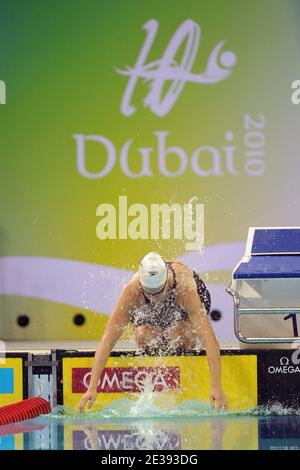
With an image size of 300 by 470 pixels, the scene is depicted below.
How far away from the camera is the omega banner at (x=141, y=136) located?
7594mm

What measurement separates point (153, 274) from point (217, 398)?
28.4 inches

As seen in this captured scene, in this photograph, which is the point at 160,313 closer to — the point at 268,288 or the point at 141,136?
the point at 268,288

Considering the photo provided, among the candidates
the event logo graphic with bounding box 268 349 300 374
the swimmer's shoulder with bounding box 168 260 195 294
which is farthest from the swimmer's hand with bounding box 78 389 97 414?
the event logo graphic with bounding box 268 349 300 374

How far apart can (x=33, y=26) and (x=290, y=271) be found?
2.72 meters

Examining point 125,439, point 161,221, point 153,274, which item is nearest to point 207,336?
point 153,274

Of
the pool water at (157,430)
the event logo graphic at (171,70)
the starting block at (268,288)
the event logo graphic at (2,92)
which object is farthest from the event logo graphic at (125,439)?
the event logo graphic at (2,92)

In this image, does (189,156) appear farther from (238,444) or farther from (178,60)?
(238,444)

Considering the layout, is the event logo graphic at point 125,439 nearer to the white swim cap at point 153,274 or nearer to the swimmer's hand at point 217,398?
the swimmer's hand at point 217,398

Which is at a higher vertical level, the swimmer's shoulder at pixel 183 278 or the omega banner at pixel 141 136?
the omega banner at pixel 141 136

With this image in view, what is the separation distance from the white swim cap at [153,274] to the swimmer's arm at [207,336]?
0.79ft

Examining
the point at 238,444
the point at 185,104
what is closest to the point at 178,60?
the point at 185,104

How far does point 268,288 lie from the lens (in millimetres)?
6410

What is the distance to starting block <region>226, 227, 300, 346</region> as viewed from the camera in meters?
6.18

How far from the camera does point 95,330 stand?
7613 mm
